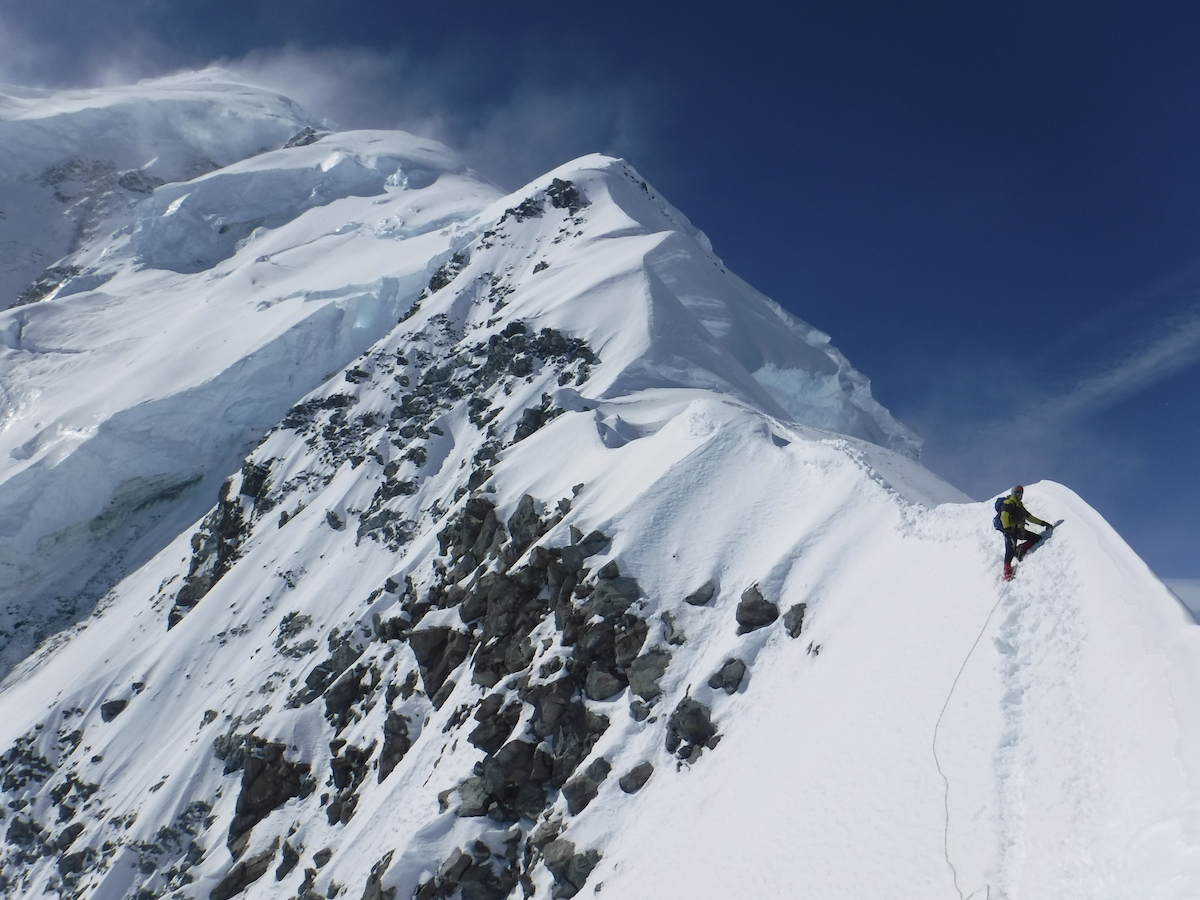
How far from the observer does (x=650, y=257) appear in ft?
140

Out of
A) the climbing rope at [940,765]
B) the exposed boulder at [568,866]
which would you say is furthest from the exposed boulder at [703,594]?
the climbing rope at [940,765]

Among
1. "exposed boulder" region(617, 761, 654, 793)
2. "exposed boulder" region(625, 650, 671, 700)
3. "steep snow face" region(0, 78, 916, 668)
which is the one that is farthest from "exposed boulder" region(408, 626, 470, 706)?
"steep snow face" region(0, 78, 916, 668)

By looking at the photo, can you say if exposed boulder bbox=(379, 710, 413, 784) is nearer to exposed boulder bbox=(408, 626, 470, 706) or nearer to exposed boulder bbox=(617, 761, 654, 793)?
exposed boulder bbox=(408, 626, 470, 706)

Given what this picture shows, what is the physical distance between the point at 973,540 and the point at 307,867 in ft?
63.2

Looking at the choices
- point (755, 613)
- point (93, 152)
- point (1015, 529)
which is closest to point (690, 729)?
point (755, 613)

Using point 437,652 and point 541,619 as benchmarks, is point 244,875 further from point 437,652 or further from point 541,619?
point 541,619

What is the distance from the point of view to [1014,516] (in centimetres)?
1131

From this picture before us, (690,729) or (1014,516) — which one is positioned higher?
(1014,516)

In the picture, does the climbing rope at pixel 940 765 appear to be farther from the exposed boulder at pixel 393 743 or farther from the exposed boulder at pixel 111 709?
the exposed boulder at pixel 111 709

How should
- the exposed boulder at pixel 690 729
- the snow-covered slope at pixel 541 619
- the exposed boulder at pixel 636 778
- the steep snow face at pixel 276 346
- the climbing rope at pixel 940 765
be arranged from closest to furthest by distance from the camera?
the climbing rope at pixel 940 765 < the snow-covered slope at pixel 541 619 < the exposed boulder at pixel 690 729 < the exposed boulder at pixel 636 778 < the steep snow face at pixel 276 346

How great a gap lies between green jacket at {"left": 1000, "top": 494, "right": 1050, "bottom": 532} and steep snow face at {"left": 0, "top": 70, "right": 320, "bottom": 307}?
9360 centimetres

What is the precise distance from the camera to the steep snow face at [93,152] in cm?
8456

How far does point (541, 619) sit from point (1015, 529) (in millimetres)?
12524

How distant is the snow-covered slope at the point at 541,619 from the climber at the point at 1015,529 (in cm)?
27
